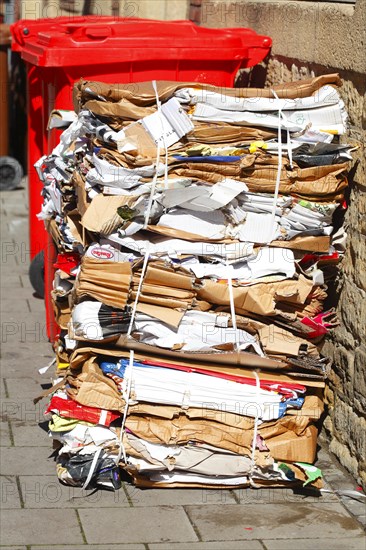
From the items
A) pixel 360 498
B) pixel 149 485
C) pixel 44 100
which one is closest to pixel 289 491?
pixel 360 498

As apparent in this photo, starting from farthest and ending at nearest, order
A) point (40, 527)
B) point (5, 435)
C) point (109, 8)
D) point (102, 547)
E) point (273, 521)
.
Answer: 1. point (109, 8)
2. point (5, 435)
3. point (273, 521)
4. point (40, 527)
5. point (102, 547)

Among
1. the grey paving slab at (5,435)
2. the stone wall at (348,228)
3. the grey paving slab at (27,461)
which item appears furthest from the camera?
the grey paving slab at (5,435)

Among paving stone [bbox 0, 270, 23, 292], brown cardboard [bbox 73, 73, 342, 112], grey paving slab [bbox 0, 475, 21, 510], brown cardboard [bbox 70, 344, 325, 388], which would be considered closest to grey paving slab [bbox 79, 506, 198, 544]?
grey paving slab [bbox 0, 475, 21, 510]

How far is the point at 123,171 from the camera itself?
4352mm

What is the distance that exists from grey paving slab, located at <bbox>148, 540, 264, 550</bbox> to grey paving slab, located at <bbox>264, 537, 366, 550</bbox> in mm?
61

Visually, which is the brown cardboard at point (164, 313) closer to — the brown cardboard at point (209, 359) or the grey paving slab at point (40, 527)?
the brown cardboard at point (209, 359)

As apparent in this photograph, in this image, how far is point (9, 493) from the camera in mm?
4430

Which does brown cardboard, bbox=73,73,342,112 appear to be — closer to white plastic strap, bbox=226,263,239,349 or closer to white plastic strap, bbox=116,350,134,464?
white plastic strap, bbox=226,263,239,349

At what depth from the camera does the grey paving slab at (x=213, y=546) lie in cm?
404

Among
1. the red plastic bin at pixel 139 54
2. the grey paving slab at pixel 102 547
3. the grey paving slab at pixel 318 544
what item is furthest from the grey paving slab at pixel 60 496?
the red plastic bin at pixel 139 54

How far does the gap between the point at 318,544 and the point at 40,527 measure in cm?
114

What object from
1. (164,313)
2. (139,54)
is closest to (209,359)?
(164,313)

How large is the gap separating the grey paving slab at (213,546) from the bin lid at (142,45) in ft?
8.32

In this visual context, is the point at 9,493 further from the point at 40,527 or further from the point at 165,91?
the point at 165,91
